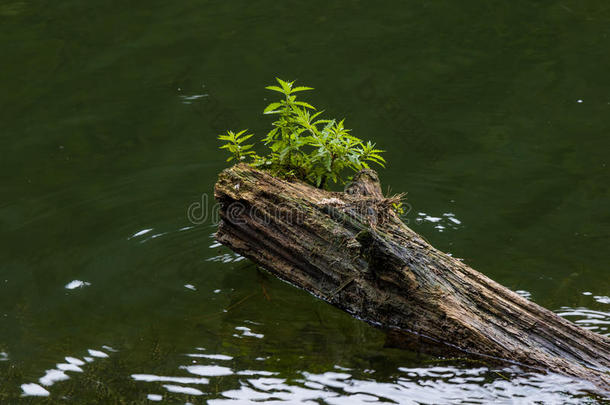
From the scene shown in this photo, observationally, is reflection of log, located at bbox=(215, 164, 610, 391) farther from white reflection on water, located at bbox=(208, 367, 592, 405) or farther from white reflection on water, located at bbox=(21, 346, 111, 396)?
white reflection on water, located at bbox=(21, 346, 111, 396)

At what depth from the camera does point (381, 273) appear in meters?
5.00

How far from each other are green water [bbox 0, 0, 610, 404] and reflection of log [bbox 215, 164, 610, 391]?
0.62ft

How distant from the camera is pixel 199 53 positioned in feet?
37.9

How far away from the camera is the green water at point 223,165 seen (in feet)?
16.2

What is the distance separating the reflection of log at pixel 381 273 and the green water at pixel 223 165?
Result: 19 centimetres

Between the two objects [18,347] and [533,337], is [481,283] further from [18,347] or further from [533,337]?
[18,347]

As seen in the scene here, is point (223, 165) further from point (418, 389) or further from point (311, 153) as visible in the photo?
point (418, 389)

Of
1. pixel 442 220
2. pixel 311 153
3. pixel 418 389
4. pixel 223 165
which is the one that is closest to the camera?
pixel 418 389

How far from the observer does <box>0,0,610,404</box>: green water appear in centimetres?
493

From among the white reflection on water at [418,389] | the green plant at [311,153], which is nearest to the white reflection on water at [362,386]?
the white reflection on water at [418,389]

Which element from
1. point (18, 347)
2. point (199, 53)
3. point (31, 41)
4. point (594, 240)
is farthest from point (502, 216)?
point (31, 41)

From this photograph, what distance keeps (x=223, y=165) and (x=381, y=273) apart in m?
3.61

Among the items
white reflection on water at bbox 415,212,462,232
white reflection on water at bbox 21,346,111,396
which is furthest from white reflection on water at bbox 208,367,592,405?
white reflection on water at bbox 415,212,462,232

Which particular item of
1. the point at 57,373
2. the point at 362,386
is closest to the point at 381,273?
the point at 362,386
